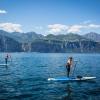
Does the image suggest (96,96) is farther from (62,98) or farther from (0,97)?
(0,97)

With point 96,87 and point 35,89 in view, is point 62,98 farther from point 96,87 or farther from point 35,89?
point 96,87

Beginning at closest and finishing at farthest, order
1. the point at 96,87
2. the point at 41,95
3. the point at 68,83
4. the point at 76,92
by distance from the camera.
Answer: the point at 41,95 < the point at 76,92 < the point at 96,87 < the point at 68,83

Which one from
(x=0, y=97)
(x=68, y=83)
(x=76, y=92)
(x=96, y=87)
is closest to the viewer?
(x=0, y=97)

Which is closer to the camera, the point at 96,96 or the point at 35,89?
the point at 96,96

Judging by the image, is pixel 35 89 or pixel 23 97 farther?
pixel 35 89

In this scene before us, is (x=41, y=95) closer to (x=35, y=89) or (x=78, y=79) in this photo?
(x=35, y=89)

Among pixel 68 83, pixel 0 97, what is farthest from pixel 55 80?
pixel 0 97

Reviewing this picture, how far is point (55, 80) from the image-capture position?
40125 millimetres

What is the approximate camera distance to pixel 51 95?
28719 millimetres

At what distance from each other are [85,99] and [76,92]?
12.7ft

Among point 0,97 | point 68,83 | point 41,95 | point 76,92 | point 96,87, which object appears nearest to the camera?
point 0,97

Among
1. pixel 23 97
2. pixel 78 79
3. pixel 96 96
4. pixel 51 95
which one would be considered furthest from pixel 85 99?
pixel 78 79

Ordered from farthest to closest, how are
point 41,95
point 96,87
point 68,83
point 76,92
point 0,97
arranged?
1. point 68,83
2. point 96,87
3. point 76,92
4. point 41,95
5. point 0,97

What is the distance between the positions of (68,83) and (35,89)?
7536 mm
